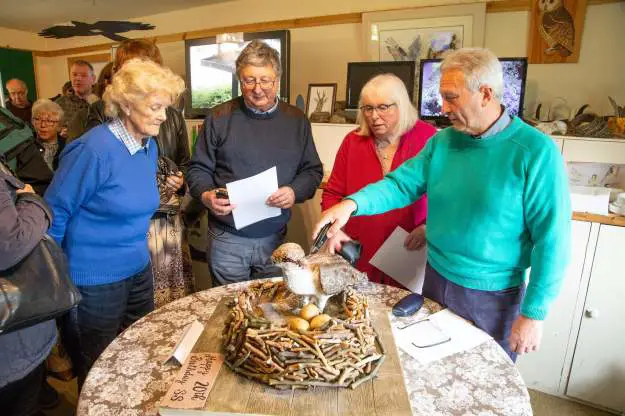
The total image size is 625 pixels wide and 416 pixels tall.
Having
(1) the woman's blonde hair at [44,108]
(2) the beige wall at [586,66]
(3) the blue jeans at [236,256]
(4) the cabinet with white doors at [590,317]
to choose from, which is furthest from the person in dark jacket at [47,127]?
(4) the cabinet with white doors at [590,317]

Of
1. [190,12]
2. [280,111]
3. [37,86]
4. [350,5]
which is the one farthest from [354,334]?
[37,86]

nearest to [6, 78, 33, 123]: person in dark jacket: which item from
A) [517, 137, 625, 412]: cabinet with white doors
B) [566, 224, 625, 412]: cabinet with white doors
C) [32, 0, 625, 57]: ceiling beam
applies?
[32, 0, 625, 57]: ceiling beam

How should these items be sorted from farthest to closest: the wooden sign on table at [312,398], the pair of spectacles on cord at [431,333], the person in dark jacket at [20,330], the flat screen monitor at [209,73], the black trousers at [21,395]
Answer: the flat screen monitor at [209,73] < the black trousers at [21,395] < the pair of spectacles on cord at [431,333] < the person in dark jacket at [20,330] < the wooden sign on table at [312,398]

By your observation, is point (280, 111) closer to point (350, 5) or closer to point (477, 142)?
point (477, 142)

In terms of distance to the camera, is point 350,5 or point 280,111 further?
point 350,5

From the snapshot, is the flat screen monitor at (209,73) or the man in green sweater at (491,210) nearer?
the man in green sweater at (491,210)

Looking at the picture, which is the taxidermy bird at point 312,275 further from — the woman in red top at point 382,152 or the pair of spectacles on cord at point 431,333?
the woman in red top at point 382,152

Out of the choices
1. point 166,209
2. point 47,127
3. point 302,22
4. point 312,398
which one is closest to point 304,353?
point 312,398

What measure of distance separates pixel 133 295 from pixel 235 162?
0.65 meters

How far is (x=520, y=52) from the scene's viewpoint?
103 inches

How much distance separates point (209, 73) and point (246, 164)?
7.27 ft

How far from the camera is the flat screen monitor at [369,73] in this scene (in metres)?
2.54

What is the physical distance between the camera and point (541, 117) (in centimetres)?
252

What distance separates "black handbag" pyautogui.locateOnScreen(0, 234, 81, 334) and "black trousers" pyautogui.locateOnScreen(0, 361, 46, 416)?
281mm
